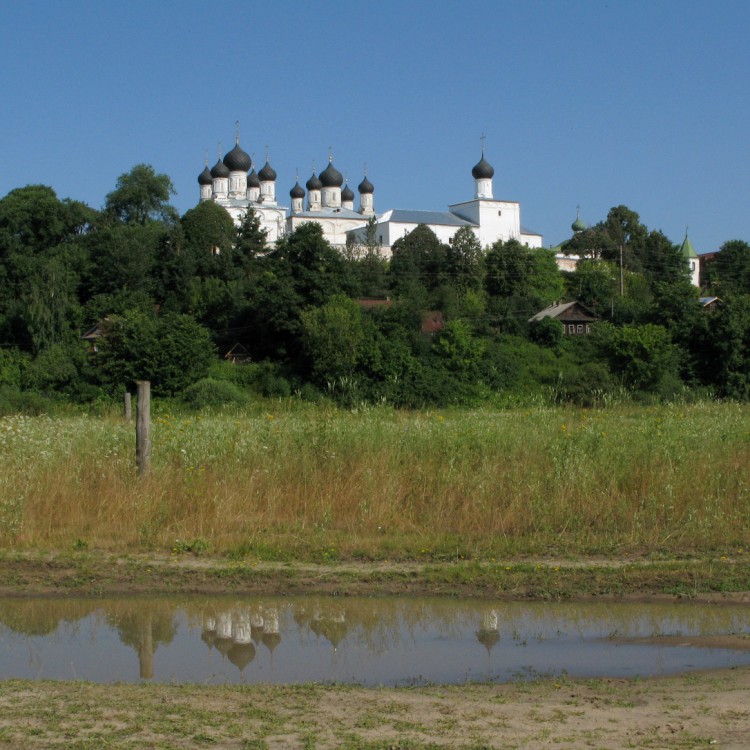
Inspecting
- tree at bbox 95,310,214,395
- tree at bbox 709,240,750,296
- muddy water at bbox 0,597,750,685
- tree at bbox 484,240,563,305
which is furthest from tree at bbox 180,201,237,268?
muddy water at bbox 0,597,750,685

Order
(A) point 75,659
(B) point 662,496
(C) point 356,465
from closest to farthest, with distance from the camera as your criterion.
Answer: (A) point 75,659 < (B) point 662,496 < (C) point 356,465

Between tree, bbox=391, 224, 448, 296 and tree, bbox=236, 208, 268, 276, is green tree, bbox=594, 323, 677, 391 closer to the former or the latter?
tree, bbox=391, 224, 448, 296

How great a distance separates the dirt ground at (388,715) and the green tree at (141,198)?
7469 centimetres

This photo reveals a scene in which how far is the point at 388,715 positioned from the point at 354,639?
6.87 ft

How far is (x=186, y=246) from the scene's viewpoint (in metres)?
64.1

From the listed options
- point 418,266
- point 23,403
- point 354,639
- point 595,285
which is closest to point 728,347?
point 595,285

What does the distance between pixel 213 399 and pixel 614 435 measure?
102 ft

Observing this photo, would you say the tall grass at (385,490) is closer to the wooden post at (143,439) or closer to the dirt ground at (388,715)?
the wooden post at (143,439)

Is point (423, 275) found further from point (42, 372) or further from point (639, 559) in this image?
point (639, 559)

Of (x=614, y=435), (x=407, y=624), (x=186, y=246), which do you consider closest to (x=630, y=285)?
(x=186, y=246)

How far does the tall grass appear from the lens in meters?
9.86

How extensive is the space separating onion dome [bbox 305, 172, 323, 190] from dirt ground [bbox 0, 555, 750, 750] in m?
95.9

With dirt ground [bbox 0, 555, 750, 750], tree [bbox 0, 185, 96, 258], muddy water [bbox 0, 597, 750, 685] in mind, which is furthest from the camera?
tree [bbox 0, 185, 96, 258]

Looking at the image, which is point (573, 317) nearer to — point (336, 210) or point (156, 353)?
point (156, 353)
